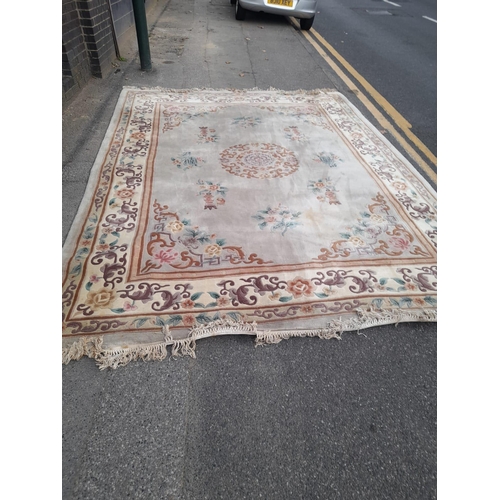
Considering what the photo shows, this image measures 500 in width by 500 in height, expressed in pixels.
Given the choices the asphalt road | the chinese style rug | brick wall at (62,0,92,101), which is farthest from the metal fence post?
the asphalt road

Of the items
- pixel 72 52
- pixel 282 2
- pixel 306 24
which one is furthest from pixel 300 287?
pixel 306 24

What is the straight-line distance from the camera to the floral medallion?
8.28 ft

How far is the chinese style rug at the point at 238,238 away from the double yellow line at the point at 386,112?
0.22 meters

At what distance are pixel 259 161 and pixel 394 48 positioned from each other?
476cm

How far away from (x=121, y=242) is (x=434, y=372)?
1.68 m

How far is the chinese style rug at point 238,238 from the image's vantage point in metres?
1.53

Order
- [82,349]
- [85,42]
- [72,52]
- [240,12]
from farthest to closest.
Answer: [240,12] → [85,42] → [72,52] → [82,349]

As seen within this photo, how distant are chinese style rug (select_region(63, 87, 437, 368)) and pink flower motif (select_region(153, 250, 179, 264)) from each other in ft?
0.05

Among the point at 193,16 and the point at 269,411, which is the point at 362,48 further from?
the point at 269,411

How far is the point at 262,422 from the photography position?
1.23m

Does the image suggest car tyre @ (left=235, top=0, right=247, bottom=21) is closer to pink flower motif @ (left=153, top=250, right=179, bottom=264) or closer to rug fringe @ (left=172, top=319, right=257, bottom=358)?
pink flower motif @ (left=153, top=250, right=179, bottom=264)

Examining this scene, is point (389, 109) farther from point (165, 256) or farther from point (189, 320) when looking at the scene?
point (189, 320)

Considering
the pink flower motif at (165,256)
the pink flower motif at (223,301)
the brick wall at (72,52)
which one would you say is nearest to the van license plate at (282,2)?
the brick wall at (72,52)

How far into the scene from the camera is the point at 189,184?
92.1 inches
